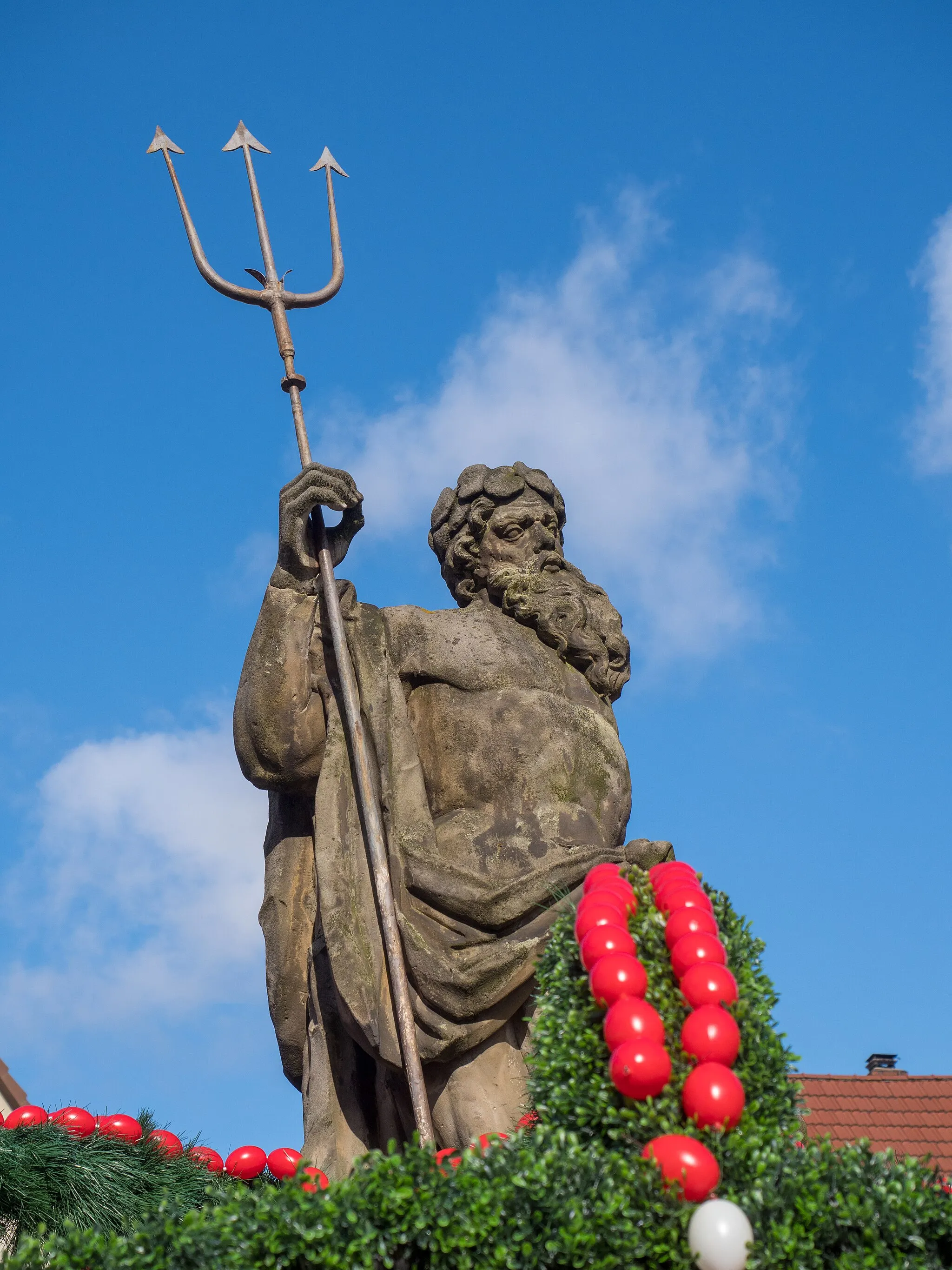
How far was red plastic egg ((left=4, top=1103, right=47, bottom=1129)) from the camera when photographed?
21.0ft

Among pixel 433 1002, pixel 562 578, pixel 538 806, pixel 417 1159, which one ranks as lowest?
pixel 417 1159

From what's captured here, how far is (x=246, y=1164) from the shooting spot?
22.6ft

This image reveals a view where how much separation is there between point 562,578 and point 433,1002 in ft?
7.11

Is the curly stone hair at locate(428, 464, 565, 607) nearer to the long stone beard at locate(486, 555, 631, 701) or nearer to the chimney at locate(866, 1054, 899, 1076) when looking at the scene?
the long stone beard at locate(486, 555, 631, 701)

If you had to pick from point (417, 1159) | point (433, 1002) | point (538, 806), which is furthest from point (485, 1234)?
point (538, 806)

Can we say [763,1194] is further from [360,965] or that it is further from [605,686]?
[605,686]

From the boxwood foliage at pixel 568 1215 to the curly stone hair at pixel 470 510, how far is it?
3.40 meters

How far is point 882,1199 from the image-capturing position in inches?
171

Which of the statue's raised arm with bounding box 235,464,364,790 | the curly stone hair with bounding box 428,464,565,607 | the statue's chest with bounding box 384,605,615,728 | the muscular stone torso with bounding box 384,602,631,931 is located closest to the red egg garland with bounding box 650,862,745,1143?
the muscular stone torso with bounding box 384,602,631,931

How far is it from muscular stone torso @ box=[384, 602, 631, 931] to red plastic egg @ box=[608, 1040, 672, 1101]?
1.69 meters

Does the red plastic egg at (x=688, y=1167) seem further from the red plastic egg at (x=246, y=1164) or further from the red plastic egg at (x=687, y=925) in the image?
the red plastic egg at (x=246, y=1164)

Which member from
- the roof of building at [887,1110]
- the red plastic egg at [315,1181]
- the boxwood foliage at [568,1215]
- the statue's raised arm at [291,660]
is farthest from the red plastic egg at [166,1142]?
the roof of building at [887,1110]

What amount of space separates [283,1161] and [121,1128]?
67 centimetres

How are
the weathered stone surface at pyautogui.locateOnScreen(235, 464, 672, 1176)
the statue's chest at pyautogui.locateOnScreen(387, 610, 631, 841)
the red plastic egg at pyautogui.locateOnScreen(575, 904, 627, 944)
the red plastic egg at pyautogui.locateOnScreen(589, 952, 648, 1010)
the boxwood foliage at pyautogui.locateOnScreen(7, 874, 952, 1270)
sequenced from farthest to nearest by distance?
the statue's chest at pyautogui.locateOnScreen(387, 610, 631, 841) < the weathered stone surface at pyautogui.locateOnScreen(235, 464, 672, 1176) < the red plastic egg at pyautogui.locateOnScreen(575, 904, 627, 944) < the red plastic egg at pyautogui.locateOnScreen(589, 952, 648, 1010) < the boxwood foliage at pyautogui.locateOnScreen(7, 874, 952, 1270)
